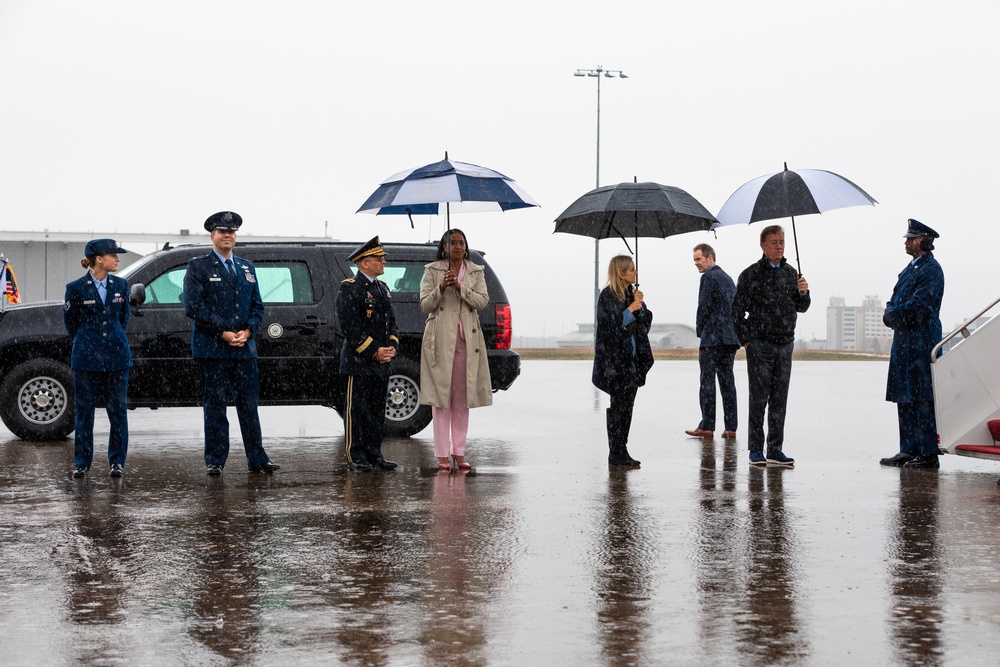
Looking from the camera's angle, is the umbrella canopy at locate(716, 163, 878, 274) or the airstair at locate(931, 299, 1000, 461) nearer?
the airstair at locate(931, 299, 1000, 461)

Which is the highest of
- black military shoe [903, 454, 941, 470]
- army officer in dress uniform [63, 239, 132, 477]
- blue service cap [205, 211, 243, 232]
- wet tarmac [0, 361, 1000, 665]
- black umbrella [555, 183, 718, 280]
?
black umbrella [555, 183, 718, 280]

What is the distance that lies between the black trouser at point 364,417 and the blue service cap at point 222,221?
59.4 inches

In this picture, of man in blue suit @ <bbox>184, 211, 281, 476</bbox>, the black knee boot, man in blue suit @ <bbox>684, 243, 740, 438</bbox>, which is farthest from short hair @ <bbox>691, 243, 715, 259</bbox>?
man in blue suit @ <bbox>184, 211, 281, 476</bbox>

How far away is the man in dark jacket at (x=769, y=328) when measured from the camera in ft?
32.7

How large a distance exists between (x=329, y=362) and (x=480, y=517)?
15.8ft

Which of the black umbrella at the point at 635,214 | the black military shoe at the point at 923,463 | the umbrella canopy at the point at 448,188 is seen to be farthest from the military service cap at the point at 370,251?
the black military shoe at the point at 923,463

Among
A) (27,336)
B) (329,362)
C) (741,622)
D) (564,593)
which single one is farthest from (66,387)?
(741,622)

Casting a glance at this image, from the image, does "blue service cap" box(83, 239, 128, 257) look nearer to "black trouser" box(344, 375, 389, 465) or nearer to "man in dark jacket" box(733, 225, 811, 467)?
"black trouser" box(344, 375, 389, 465)

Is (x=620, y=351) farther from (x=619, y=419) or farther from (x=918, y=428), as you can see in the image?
(x=918, y=428)

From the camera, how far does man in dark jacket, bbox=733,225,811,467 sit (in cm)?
997

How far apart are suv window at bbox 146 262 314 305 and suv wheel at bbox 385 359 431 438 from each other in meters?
1.20

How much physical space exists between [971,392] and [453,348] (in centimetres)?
397

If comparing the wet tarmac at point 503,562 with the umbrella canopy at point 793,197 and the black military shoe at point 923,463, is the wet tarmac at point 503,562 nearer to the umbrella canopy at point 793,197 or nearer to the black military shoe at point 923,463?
the black military shoe at point 923,463

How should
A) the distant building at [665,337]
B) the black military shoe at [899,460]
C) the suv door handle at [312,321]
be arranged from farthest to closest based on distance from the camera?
the distant building at [665,337] < the suv door handle at [312,321] < the black military shoe at [899,460]
